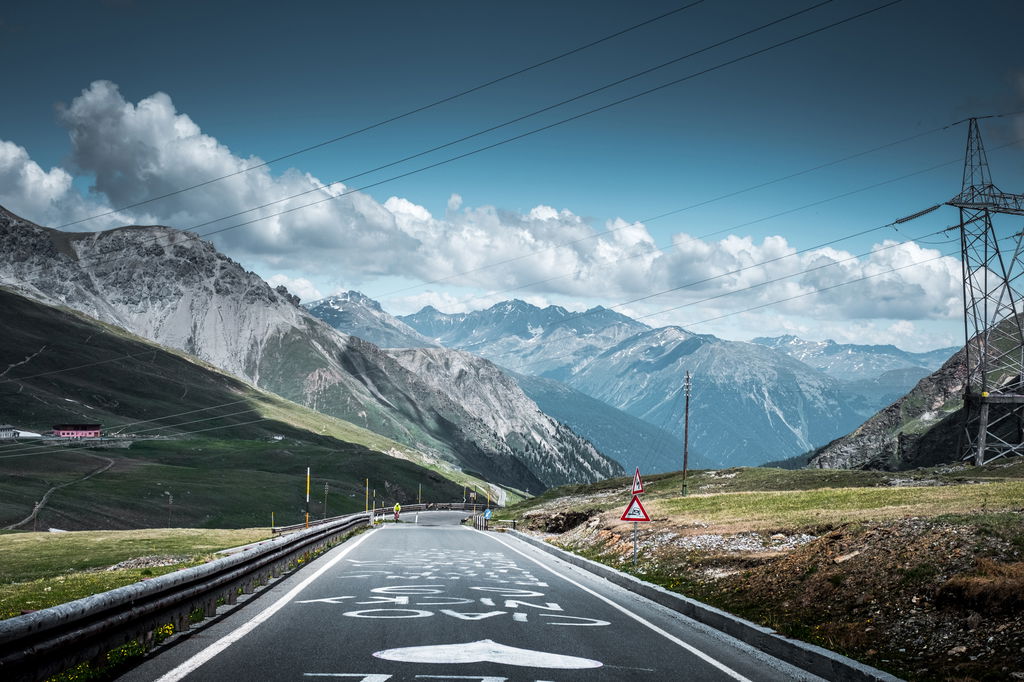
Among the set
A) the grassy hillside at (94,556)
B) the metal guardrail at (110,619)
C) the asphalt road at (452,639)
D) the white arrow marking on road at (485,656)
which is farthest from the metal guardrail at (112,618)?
the grassy hillside at (94,556)

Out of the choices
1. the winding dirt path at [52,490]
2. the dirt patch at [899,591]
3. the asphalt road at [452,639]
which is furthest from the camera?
the winding dirt path at [52,490]

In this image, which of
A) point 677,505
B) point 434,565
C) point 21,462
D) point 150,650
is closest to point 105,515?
point 21,462

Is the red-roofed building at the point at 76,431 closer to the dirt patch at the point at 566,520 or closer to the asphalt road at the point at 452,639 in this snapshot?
the dirt patch at the point at 566,520

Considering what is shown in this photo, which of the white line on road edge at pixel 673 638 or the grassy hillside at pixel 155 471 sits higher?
the grassy hillside at pixel 155 471

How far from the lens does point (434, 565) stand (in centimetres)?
2566

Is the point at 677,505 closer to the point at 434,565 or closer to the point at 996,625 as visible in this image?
the point at 434,565

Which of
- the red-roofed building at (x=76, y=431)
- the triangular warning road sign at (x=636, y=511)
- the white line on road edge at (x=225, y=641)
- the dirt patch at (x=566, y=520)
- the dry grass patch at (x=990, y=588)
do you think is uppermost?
the red-roofed building at (x=76, y=431)

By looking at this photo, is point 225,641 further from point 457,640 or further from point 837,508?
point 837,508

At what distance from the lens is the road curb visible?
9.87m

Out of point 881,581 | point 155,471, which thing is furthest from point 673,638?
point 155,471

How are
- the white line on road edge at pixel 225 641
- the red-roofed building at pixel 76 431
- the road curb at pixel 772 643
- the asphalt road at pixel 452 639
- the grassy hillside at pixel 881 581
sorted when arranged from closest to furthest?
the white line on road edge at pixel 225 641 < the asphalt road at pixel 452 639 < the road curb at pixel 772 643 < the grassy hillside at pixel 881 581 < the red-roofed building at pixel 76 431

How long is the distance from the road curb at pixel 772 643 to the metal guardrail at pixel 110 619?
7.97 meters

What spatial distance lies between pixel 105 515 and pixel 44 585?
7350cm

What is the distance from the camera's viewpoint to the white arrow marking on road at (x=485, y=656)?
10.1 metres
